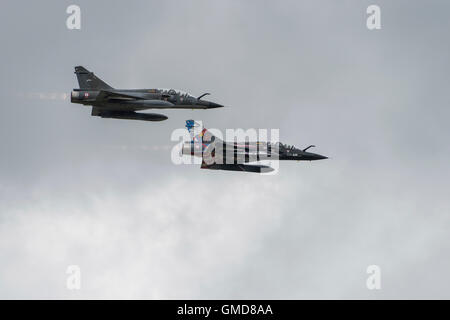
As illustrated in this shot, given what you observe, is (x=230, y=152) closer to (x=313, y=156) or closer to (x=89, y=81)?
(x=313, y=156)

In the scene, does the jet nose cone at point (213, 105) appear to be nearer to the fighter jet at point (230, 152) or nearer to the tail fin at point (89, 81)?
the fighter jet at point (230, 152)

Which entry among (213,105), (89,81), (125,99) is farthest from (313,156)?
(89,81)

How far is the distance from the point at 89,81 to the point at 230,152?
54.5 feet

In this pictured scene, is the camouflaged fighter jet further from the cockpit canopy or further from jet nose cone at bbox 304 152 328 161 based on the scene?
Answer: jet nose cone at bbox 304 152 328 161

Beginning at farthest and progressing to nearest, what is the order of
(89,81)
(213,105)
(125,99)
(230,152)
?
(230,152) < (213,105) < (89,81) < (125,99)

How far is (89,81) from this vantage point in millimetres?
88125

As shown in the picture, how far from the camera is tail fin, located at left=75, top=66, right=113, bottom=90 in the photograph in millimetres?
88000

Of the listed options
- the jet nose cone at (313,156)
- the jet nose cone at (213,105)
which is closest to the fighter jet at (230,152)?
the jet nose cone at (313,156)

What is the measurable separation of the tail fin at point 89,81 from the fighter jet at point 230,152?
35.2ft

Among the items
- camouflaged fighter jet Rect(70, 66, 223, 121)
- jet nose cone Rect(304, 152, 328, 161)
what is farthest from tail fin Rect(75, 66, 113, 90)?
jet nose cone Rect(304, 152, 328, 161)

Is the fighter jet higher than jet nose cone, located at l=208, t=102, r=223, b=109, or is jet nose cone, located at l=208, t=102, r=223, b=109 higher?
jet nose cone, located at l=208, t=102, r=223, b=109

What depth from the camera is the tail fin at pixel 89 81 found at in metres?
88.0
